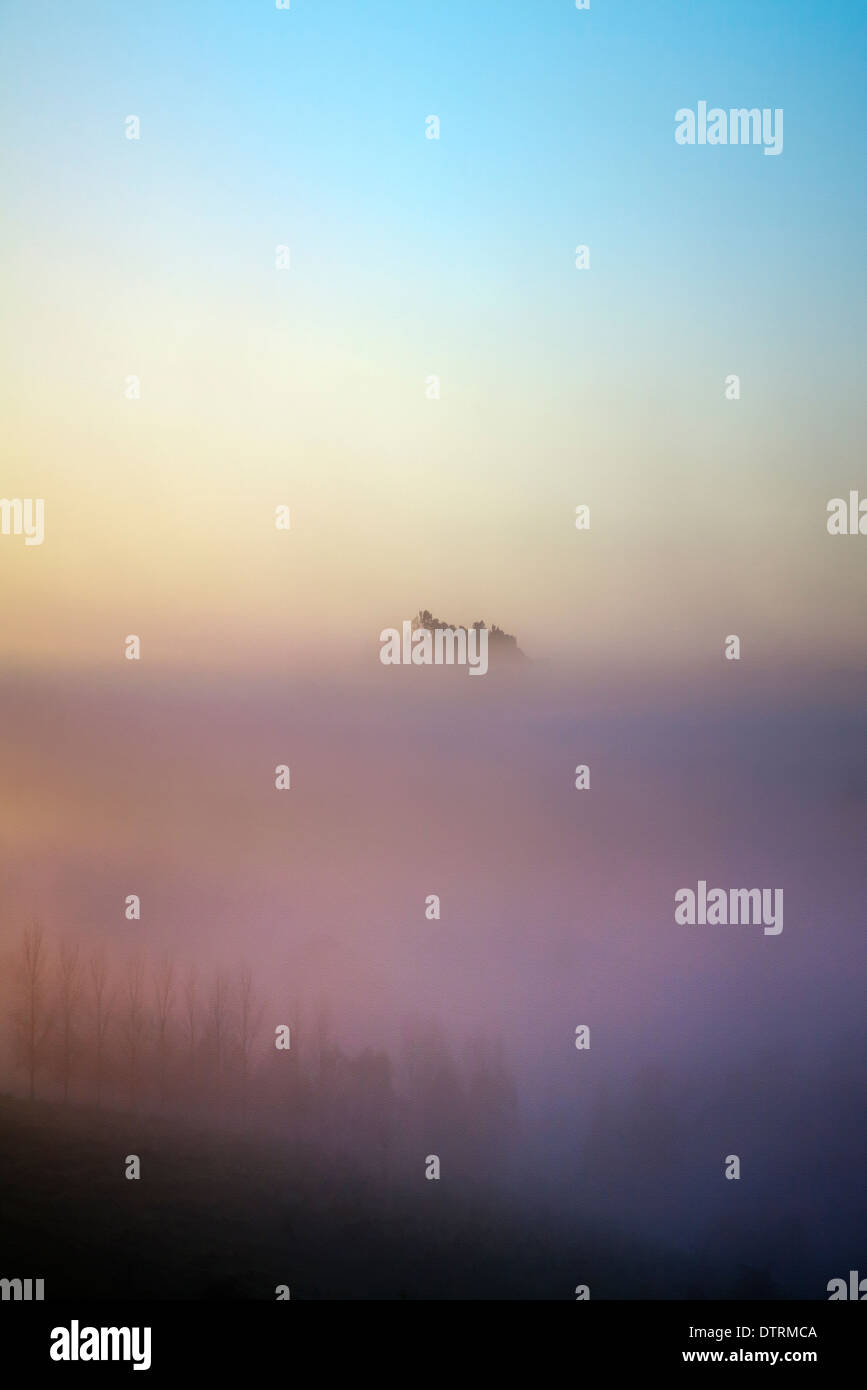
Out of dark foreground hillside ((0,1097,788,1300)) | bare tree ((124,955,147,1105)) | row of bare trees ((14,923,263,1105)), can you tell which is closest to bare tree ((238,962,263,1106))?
row of bare trees ((14,923,263,1105))

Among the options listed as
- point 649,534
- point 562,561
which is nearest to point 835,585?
point 649,534

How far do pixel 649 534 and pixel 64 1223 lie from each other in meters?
3.39

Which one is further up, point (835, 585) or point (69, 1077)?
point (835, 585)

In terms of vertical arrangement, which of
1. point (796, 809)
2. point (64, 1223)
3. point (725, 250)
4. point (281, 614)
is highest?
point (725, 250)

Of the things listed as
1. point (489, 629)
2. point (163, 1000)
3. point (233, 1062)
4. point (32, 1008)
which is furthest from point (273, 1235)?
point (489, 629)

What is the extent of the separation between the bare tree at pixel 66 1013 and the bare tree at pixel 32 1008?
55 millimetres

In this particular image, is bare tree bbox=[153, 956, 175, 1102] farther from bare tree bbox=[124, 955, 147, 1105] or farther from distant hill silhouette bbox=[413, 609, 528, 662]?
distant hill silhouette bbox=[413, 609, 528, 662]

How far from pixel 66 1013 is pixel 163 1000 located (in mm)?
371

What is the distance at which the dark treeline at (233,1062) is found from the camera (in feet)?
14.7

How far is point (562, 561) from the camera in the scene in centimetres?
461

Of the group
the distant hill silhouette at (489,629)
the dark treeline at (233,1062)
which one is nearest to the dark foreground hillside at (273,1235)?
the dark treeline at (233,1062)

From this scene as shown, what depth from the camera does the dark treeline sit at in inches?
176
